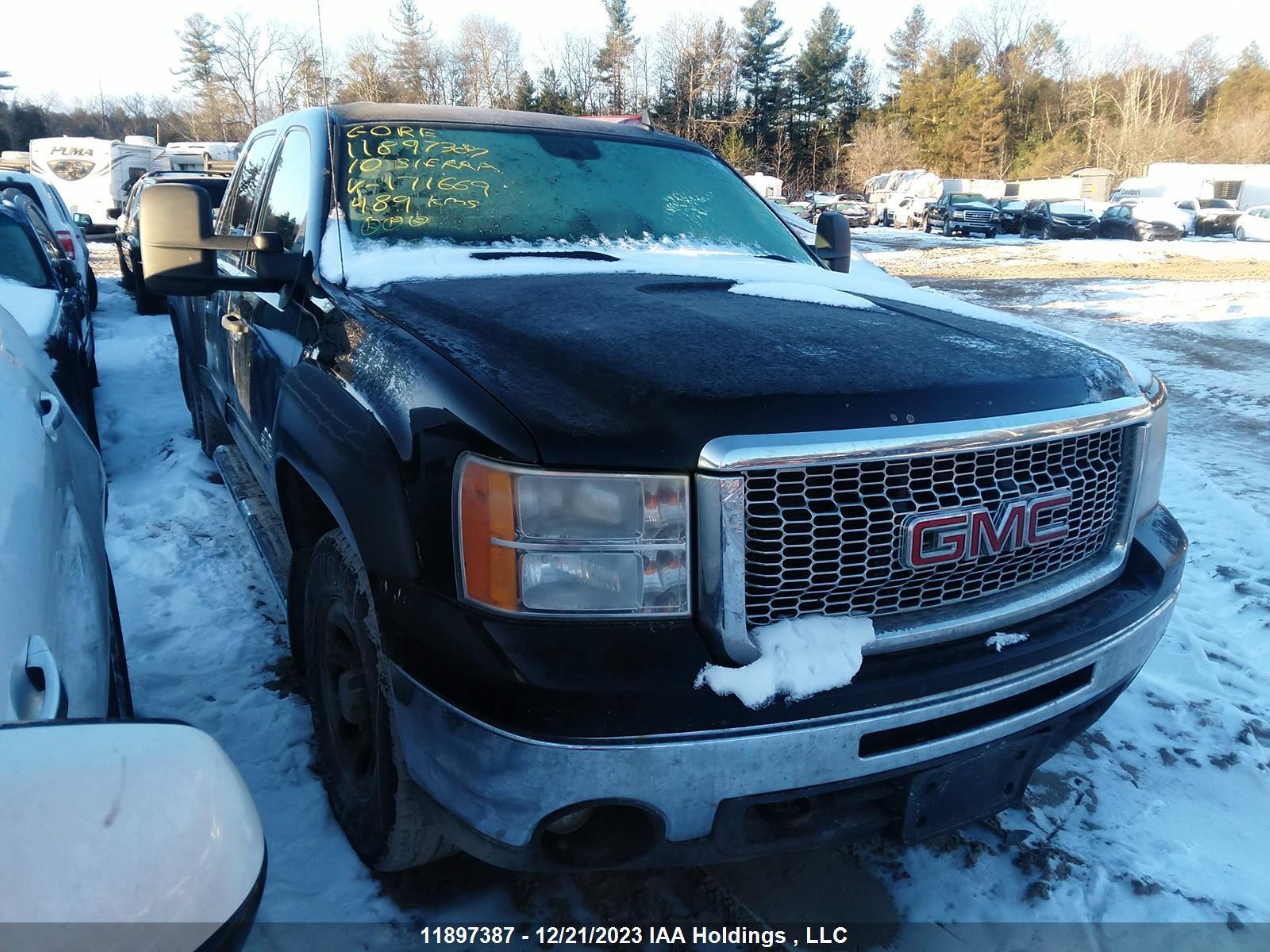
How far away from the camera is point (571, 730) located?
1535 millimetres

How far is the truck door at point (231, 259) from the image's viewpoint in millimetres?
3610

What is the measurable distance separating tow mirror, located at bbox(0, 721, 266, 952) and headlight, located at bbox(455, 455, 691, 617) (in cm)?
65

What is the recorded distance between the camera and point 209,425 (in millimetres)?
5160

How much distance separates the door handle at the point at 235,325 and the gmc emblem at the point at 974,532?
2.35 metres

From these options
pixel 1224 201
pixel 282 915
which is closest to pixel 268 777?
pixel 282 915

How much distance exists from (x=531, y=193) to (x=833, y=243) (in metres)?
1.34

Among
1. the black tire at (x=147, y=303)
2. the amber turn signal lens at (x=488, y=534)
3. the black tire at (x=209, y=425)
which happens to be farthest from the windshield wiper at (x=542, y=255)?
the black tire at (x=147, y=303)

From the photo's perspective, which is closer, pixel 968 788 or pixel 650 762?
pixel 650 762

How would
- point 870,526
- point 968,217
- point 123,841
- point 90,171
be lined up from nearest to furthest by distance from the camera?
point 123,841, point 870,526, point 90,171, point 968,217

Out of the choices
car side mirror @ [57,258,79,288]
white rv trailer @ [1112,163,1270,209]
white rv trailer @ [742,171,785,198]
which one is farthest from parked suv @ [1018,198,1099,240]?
car side mirror @ [57,258,79,288]

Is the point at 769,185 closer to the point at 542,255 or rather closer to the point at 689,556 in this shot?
the point at 542,255

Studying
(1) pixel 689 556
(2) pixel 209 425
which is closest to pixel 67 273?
(2) pixel 209 425

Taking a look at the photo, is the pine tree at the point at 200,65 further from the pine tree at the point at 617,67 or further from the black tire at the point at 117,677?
the black tire at the point at 117,677

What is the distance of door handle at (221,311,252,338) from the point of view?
3162 millimetres
